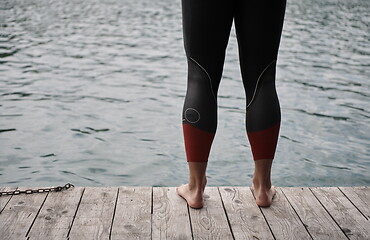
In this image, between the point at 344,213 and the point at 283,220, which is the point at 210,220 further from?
the point at 344,213

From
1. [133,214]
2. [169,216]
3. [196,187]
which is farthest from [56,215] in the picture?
[196,187]

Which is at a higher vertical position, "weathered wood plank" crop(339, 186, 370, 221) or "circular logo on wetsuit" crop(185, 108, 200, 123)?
"circular logo on wetsuit" crop(185, 108, 200, 123)

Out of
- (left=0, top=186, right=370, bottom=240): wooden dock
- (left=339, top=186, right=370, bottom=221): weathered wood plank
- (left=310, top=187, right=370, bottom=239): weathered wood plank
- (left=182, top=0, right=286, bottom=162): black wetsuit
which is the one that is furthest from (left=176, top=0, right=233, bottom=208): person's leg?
(left=339, top=186, right=370, bottom=221): weathered wood plank

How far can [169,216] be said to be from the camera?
1872 mm

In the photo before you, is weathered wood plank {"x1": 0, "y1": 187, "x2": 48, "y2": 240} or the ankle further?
the ankle

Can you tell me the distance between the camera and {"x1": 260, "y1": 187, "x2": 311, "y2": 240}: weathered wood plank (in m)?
1.77

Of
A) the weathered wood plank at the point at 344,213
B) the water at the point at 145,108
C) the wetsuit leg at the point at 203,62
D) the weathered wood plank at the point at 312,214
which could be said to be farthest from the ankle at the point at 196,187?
the water at the point at 145,108

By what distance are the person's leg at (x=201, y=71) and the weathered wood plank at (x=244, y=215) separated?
126 millimetres

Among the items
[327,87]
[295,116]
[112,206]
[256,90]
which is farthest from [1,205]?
[327,87]

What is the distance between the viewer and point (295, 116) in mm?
4316

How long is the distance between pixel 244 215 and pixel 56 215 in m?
0.64

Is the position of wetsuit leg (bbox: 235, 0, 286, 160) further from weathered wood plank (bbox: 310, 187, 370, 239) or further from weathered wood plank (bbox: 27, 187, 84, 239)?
weathered wood plank (bbox: 27, 187, 84, 239)

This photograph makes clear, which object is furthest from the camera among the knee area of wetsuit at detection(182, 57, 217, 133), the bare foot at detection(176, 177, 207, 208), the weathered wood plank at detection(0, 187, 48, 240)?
the bare foot at detection(176, 177, 207, 208)

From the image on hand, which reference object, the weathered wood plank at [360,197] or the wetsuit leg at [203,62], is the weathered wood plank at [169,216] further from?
the weathered wood plank at [360,197]
